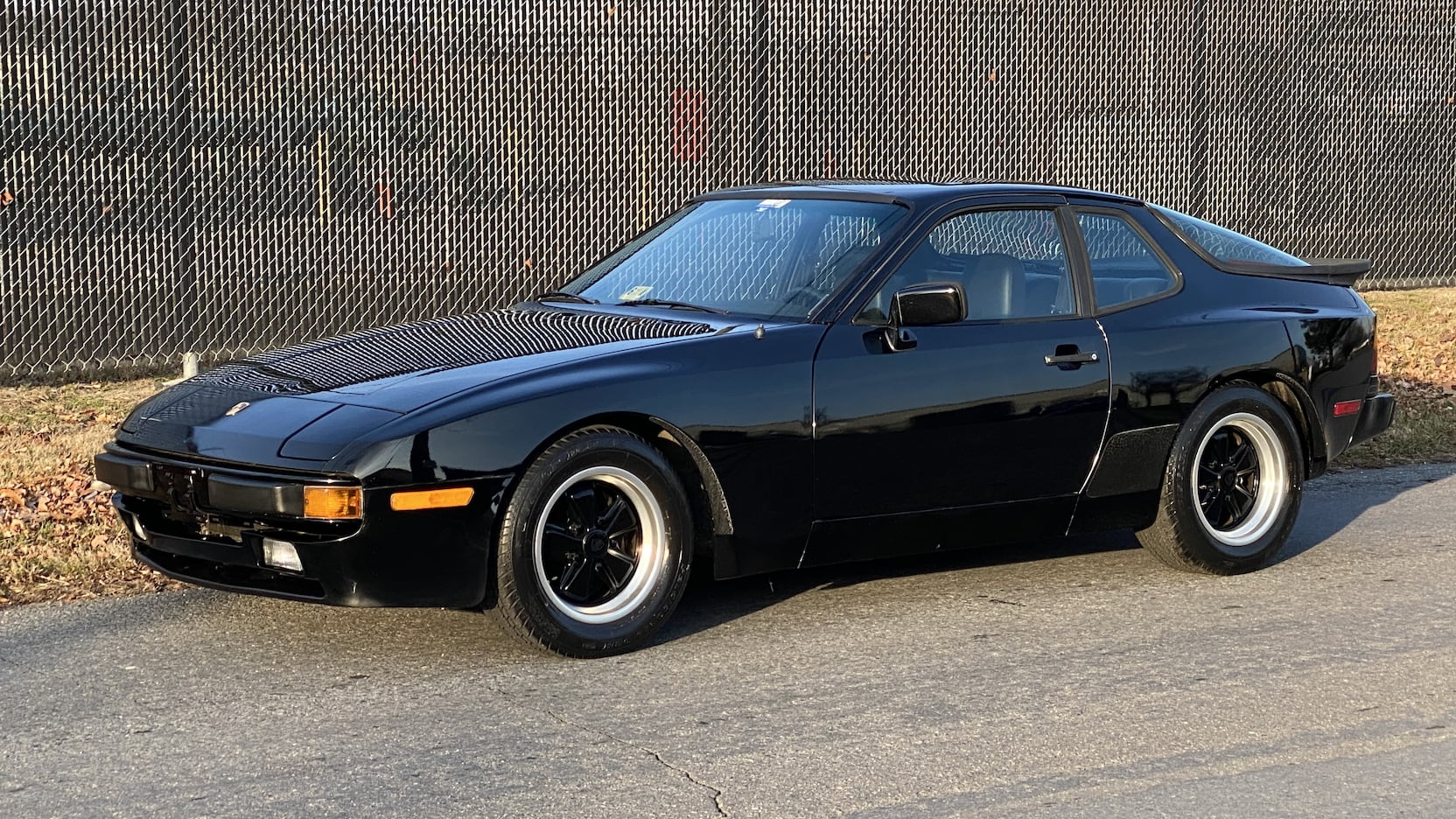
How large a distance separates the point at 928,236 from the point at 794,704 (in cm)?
198

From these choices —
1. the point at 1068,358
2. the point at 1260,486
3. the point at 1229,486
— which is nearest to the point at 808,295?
the point at 1068,358

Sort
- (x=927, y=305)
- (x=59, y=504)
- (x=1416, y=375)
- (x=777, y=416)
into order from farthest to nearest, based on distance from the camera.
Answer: (x=1416, y=375)
(x=59, y=504)
(x=927, y=305)
(x=777, y=416)

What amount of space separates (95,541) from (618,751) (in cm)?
327

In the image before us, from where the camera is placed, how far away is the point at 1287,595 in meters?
6.30

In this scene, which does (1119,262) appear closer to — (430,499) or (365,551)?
(430,499)

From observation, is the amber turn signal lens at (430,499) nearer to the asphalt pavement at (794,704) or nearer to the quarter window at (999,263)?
the asphalt pavement at (794,704)

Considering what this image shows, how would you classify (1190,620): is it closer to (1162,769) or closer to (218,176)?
(1162,769)

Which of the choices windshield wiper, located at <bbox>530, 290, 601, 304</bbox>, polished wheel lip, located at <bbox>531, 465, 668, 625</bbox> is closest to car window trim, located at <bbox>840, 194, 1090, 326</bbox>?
polished wheel lip, located at <bbox>531, 465, 668, 625</bbox>

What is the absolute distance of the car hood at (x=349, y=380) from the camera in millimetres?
5074

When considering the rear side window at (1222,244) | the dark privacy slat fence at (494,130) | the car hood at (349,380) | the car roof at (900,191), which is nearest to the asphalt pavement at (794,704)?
the car hood at (349,380)

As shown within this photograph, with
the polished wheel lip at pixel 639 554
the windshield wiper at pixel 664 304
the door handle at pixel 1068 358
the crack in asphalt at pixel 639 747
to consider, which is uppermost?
the windshield wiper at pixel 664 304

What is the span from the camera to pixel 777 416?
18.2 ft

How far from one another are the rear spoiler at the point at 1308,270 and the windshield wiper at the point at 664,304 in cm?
207

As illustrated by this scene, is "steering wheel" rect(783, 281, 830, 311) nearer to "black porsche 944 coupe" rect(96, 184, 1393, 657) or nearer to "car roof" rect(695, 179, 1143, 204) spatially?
"black porsche 944 coupe" rect(96, 184, 1393, 657)
